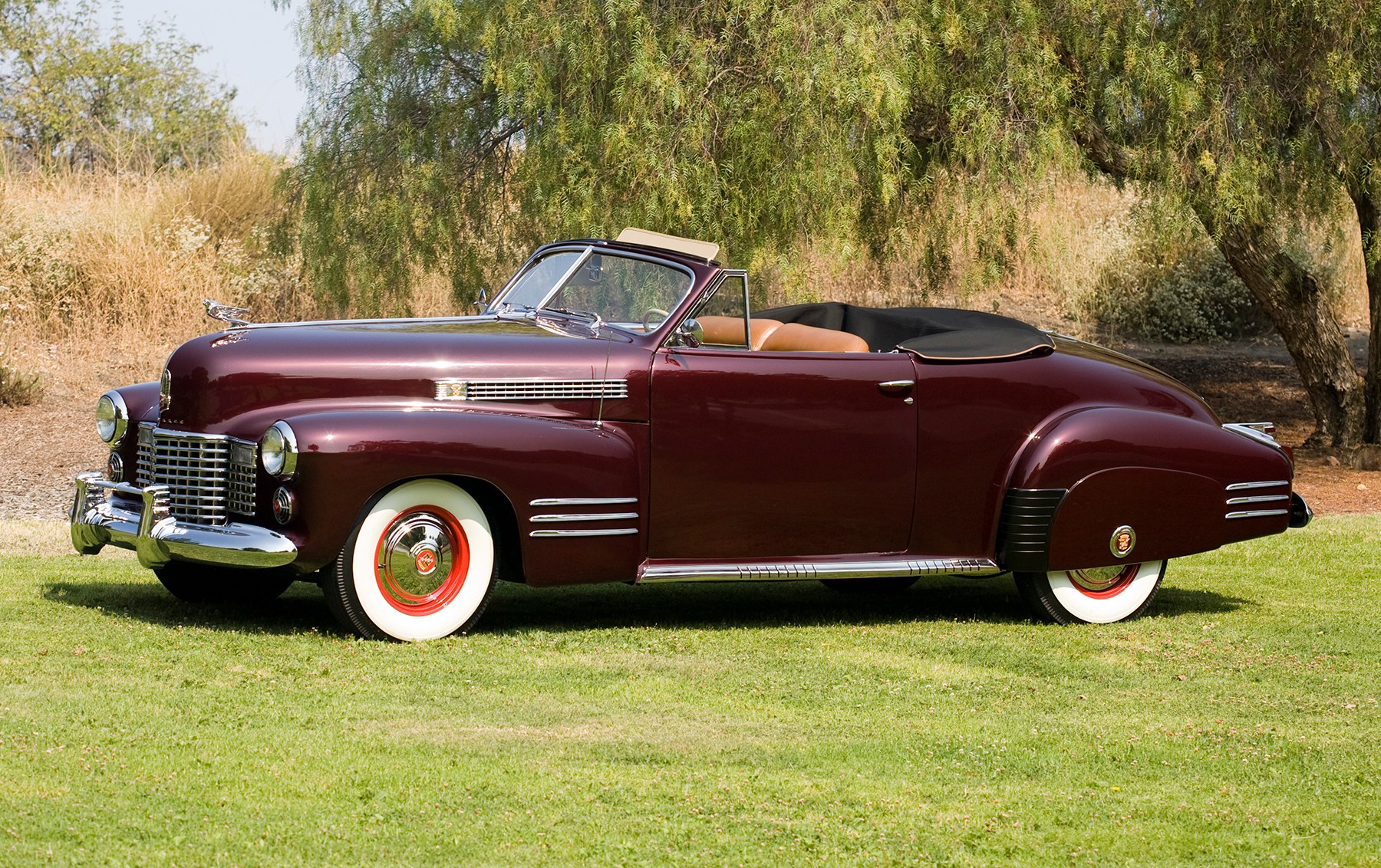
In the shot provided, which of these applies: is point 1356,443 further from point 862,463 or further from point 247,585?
point 247,585

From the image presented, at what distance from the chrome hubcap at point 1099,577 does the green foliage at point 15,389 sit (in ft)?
40.6

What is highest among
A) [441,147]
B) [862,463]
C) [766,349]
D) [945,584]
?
Result: [441,147]

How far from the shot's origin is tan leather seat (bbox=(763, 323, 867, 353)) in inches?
291

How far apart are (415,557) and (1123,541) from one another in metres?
3.20

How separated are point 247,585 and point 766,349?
2627 mm

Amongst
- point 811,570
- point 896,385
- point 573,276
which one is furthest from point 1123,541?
point 573,276

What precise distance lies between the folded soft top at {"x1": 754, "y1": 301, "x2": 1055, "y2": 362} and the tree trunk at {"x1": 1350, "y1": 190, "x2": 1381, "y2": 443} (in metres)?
7.69

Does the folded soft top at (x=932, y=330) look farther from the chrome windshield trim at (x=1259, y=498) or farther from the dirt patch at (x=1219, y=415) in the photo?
the dirt patch at (x=1219, y=415)

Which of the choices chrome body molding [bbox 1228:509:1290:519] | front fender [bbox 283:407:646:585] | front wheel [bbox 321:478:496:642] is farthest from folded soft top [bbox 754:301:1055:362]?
front wheel [bbox 321:478:496:642]

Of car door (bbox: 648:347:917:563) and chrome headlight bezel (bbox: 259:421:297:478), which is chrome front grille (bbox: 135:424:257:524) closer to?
chrome headlight bezel (bbox: 259:421:297:478)

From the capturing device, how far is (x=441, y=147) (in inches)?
565

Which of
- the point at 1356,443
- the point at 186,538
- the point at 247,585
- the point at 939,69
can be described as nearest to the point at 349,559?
the point at 186,538

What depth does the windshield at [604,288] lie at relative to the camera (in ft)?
23.7

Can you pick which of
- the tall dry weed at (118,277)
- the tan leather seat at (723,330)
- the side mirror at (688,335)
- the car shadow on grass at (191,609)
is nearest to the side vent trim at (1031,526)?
the tan leather seat at (723,330)
